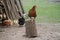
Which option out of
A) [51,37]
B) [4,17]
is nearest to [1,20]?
[4,17]

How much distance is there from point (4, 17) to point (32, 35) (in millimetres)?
3238

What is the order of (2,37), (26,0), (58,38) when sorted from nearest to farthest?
(58,38) → (2,37) → (26,0)

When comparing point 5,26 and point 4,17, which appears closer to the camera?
point 5,26

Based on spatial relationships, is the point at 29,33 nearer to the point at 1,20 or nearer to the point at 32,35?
the point at 32,35

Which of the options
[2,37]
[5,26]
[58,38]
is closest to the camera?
[58,38]

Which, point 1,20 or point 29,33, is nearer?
point 29,33

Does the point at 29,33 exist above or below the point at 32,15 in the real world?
below

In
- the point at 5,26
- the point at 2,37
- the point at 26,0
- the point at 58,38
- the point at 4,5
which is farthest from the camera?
the point at 26,0

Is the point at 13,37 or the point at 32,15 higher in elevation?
the point at 32,15

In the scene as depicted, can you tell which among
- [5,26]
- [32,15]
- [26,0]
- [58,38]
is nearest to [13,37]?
[32,15]

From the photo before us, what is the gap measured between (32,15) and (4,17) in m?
3.02

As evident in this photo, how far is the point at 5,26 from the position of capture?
8.73 m

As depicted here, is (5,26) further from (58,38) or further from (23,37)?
(58,38)

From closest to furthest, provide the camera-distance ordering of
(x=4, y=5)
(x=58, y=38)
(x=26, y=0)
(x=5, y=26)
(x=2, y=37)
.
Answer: (x=58, y=38), (x=2, y=37), (x=5, y=26), (x=4, y=5), (x=26, y=0)
